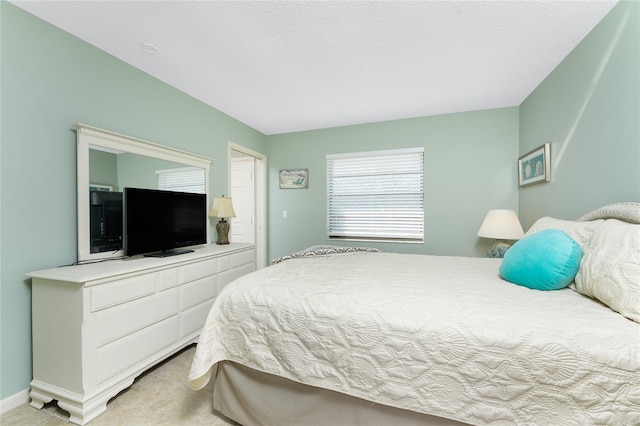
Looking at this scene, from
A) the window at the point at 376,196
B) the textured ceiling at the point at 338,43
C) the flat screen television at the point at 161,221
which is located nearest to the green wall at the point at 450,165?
the window at the point at 376,196

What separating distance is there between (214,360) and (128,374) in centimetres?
74

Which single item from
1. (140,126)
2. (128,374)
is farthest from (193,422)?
(140,126)

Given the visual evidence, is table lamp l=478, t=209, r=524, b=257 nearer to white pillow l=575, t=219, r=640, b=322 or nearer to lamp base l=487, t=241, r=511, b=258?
lamp base l=487, t=241, r=511, b=258

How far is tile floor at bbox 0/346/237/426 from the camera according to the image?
141 centimetres

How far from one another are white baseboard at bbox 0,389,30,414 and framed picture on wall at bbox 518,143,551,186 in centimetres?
430

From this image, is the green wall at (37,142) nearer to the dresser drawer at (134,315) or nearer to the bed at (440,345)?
the dresser drawer at (134,315)

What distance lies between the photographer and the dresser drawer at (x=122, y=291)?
1.46 meters

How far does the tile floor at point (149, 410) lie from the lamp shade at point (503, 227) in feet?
9.19

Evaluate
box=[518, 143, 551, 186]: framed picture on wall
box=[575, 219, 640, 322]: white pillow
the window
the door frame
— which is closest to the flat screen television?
the door frame

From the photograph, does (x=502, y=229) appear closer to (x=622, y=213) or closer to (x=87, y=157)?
(x=622, y=213)

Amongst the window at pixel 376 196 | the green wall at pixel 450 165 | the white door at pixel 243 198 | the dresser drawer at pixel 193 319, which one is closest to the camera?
the dresser drawer at pixel 193 319

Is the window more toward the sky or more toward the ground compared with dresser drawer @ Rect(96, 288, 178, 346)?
more toward the sky

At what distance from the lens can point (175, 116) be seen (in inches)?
101

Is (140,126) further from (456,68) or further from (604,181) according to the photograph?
(604,181)
